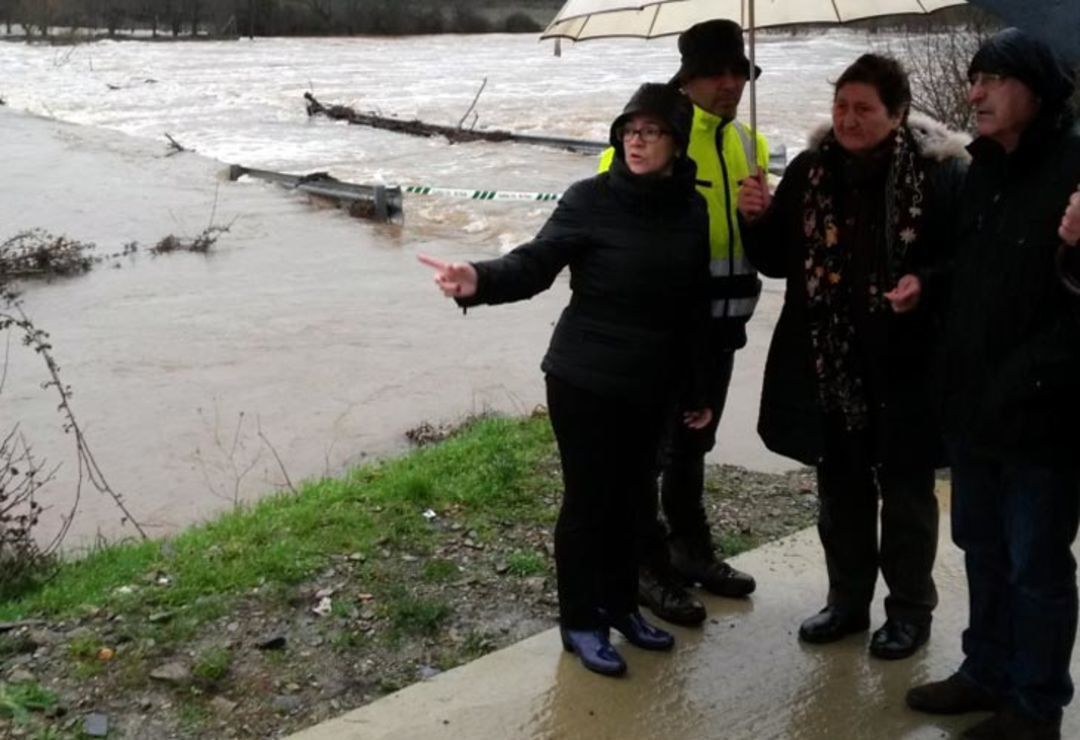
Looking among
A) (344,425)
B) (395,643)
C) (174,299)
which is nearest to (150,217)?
(174,299)

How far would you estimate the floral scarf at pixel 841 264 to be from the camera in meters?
3.68

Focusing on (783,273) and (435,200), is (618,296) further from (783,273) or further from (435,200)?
(435,200)

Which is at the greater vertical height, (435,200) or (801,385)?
(801,385)

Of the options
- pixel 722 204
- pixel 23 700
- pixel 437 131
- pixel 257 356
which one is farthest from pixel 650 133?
pixel 437 131

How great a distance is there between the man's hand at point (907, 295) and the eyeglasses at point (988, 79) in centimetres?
58

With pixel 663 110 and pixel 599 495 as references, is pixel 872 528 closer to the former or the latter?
pixel 599 495

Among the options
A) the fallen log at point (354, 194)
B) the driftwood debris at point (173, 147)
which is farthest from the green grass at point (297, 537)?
the driftwood debris at point (173, 147)

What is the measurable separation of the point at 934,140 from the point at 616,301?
1022 millimetres

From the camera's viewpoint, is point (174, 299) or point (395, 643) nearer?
point (395, 643)

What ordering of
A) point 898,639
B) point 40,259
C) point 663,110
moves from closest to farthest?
1. point 663,110
2. point 898,639
3. point 40,259

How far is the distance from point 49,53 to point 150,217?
147 ft

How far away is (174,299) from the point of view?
14.5 meters

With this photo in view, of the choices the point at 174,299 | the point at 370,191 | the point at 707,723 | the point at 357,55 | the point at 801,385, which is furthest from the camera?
the point at 357,55

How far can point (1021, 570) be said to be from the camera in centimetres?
342
